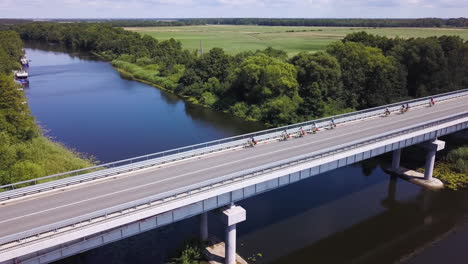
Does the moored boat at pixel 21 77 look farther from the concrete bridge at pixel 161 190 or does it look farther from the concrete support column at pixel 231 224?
the concrete support column at pixel 231 224

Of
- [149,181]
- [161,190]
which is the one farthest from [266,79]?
[161,190]

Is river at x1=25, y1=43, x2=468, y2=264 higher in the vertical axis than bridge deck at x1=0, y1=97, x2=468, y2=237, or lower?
lower

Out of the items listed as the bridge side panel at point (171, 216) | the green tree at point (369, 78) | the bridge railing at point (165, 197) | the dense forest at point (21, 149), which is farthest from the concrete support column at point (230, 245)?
the green tree at point (369, 78)

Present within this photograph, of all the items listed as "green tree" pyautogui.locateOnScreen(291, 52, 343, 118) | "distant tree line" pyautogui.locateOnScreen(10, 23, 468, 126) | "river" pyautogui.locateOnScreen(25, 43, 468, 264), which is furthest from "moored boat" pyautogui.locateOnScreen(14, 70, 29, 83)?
"green tree" pyautogui.locateOnScreen(291, 52, 343, 118)

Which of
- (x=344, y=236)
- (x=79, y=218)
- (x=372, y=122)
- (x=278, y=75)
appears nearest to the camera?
(x=79, y=218)

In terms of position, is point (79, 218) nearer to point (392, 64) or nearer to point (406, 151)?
point (406, 151)

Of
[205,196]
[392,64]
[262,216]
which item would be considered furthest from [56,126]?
[392,64]

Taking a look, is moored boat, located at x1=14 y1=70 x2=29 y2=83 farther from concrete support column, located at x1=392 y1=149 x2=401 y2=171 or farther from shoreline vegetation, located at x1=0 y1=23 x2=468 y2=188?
concrete support column, located at x1=392 y1=149 x2=401 y2=171
